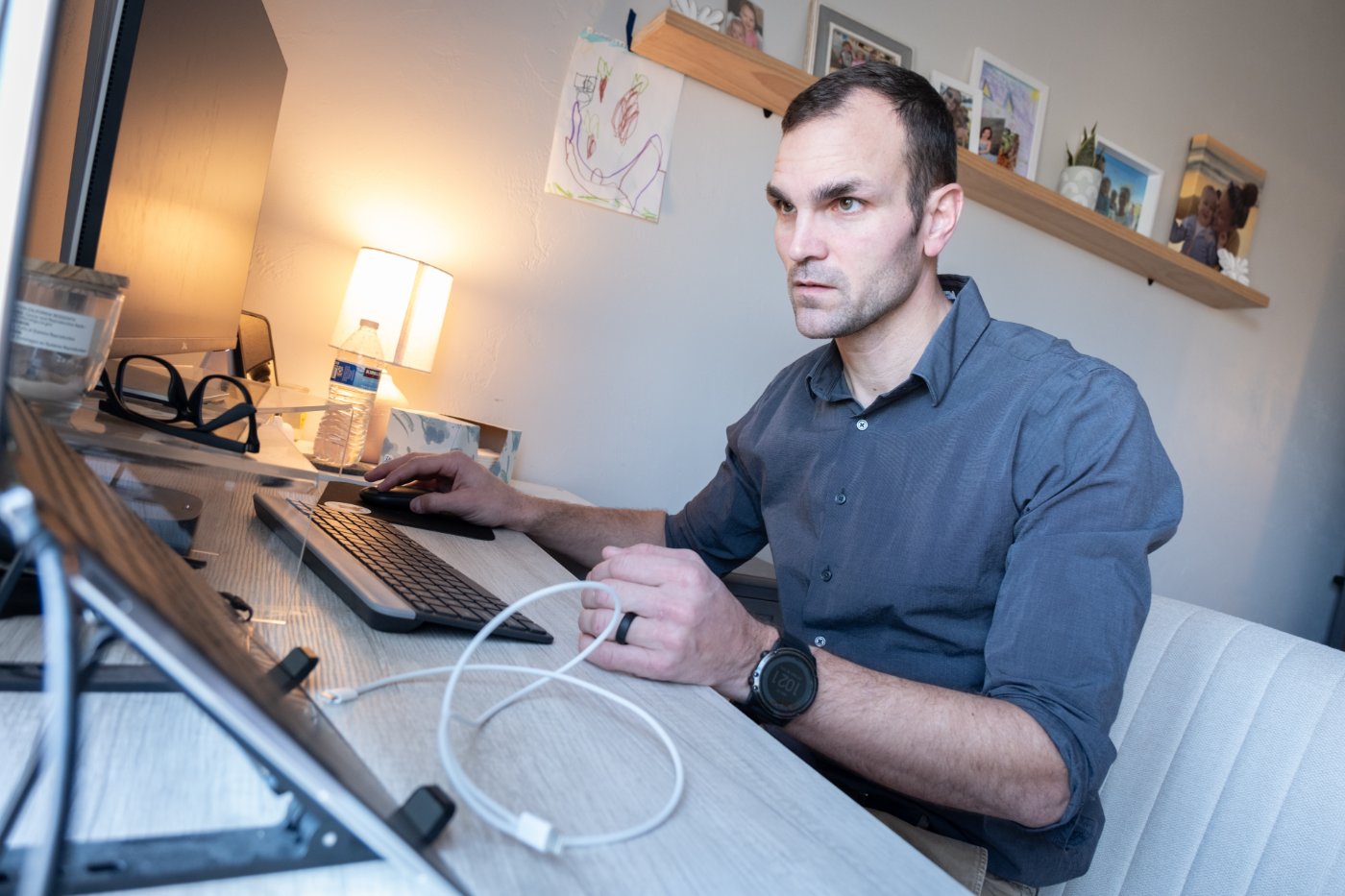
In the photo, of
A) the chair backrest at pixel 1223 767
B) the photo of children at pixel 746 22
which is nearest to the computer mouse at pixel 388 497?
the chair backrest at pixel 1223 767

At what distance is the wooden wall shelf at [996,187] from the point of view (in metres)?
1.87

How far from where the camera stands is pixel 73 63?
0.79 meters

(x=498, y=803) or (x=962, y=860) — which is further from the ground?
(x=498, y=803)

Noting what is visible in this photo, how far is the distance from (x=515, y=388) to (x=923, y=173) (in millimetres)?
1062

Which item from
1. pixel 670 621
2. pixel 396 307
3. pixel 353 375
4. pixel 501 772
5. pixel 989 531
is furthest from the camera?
pixel 396 307

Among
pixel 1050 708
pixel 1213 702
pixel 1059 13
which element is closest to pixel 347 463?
pixel 1050 708

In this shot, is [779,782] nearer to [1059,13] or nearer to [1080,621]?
[1080,621]

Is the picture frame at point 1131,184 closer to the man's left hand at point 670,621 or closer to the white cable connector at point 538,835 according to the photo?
the man's left hand at point 670,621

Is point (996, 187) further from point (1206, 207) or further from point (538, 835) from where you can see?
point (538, 835)

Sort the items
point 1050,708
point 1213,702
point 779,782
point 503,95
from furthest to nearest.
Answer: point 503,95, point 1213,702, point 1050,708, point 779,782

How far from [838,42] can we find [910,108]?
110cm

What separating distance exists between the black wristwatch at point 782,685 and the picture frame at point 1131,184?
2426mm

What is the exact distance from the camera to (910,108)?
3.92 feet

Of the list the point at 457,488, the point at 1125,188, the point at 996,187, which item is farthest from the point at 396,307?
the point at 1125,188
